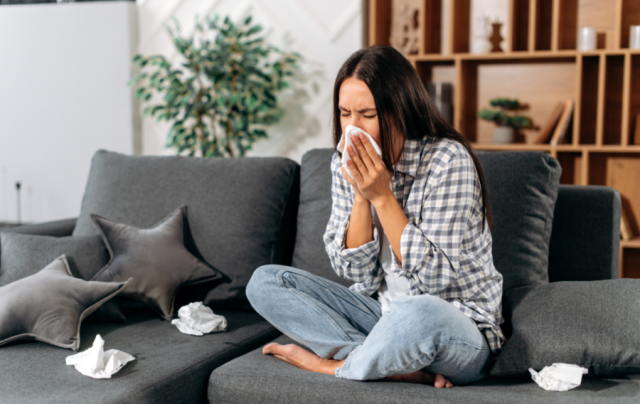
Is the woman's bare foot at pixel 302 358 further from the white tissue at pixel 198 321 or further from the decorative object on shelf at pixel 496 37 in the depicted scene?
the decorative object on shelf at pixel 496 37

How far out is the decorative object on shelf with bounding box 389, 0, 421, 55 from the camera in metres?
3.24

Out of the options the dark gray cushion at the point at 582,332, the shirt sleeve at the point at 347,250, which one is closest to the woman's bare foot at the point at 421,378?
the dark gray cushion at the point at 582,332

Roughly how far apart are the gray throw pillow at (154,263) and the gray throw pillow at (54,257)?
1.9 inches

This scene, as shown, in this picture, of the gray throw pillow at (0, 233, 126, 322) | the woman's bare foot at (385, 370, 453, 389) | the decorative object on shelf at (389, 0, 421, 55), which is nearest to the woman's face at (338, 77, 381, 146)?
the woman's bare foot at (385, 370, 453, 389)

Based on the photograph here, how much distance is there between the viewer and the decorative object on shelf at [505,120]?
10.1 feet

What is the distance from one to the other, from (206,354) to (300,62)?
2470 mm

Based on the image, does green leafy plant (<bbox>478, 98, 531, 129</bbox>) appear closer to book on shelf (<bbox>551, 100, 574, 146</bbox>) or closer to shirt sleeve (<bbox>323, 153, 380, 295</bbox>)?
book on shelf (<bbox>551, 100, 574, 146</bbox>)

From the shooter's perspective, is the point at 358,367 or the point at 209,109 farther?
the point at 209,109

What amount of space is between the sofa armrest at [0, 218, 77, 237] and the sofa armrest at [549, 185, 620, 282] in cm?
162

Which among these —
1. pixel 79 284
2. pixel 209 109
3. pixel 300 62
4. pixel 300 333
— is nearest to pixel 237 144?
pixel 209 109

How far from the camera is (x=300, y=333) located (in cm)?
142

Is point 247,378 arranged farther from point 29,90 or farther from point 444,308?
point 29,90

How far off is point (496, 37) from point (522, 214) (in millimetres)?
1873

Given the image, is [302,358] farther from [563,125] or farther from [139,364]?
[563,125]
